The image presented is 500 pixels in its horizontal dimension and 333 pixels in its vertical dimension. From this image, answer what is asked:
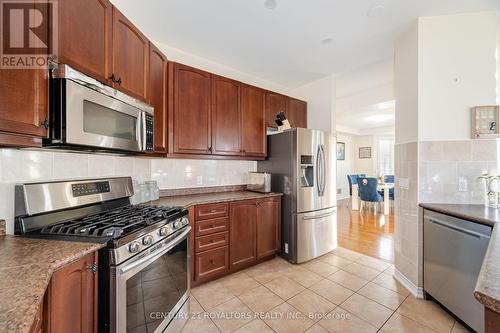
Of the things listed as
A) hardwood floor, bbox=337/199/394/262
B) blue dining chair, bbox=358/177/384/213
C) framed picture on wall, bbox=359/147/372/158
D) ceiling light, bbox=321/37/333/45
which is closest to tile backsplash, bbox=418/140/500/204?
hardwood floor, bbox=337/199/394/262

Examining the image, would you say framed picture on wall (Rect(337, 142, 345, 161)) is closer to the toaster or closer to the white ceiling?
the white ceiling

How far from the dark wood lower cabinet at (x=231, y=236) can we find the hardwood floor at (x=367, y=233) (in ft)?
4.66

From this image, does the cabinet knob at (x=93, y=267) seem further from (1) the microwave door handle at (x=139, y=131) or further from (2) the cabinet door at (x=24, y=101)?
(1) the microwave door handle at (x=139, y=131)

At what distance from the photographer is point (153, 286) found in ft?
4.42

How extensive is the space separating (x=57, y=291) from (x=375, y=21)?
3.03 metres

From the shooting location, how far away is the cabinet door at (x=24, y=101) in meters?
0.93

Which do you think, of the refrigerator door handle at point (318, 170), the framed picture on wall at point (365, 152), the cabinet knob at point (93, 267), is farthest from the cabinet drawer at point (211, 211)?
the framed picture on wall at point (365, 152)

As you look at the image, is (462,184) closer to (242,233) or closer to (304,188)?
(304,188)

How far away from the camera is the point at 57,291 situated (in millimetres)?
861

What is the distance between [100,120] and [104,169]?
2.28 ft

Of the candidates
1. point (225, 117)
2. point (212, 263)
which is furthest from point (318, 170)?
point (212, 263)

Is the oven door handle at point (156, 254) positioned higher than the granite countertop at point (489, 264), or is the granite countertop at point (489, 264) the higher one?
the granite countertop at point (489, 264)

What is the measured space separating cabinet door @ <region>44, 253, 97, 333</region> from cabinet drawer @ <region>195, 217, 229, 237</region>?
1156 mm

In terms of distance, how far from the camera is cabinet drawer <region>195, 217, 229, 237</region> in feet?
7.16
